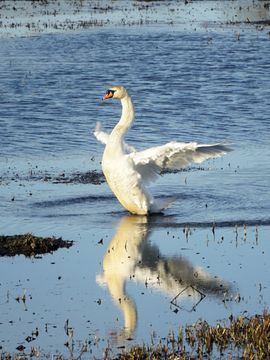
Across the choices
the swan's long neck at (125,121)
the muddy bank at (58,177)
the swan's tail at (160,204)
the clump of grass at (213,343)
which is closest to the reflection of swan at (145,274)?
the clump of grass at (213,343)

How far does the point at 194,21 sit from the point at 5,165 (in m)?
27.7

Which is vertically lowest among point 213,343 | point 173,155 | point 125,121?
point 213,343

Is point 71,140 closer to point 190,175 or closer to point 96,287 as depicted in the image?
point 190,175

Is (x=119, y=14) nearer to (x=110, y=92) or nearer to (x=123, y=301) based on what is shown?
(x=110, y=92)

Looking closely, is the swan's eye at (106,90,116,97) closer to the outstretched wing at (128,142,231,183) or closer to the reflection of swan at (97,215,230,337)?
the outstretched wing at (128,142,231,183)

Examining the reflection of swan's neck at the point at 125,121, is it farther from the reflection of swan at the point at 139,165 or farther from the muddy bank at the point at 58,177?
the muddy bank at the point at 58,177

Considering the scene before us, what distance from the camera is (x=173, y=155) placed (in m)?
15.3

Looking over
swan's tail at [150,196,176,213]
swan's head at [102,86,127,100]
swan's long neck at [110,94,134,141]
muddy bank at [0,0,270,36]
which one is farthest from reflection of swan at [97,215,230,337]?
muddy bank at [0,0,270,36]

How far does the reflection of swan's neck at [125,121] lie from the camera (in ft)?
52.6

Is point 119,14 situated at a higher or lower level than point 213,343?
higher

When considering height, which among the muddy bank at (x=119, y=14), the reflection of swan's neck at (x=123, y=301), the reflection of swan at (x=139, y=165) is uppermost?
the muddy bank at (x=119, y=14)

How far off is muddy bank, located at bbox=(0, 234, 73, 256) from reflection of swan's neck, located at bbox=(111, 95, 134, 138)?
10.1 feet

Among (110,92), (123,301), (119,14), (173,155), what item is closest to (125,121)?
(110,92)

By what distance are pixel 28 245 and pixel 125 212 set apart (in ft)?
10.5
